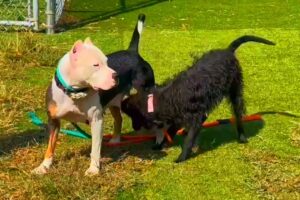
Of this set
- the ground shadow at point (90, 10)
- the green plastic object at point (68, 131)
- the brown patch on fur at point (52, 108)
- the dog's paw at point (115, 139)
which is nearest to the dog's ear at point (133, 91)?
the dog's paw at point (115, 139)

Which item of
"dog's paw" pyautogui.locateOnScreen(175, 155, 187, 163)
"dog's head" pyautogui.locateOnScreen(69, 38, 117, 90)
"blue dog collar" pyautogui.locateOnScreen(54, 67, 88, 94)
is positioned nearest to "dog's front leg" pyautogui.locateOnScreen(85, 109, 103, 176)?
"blue dog collar" pyautogui.locateOnScreen(54, 67, 88, 94)

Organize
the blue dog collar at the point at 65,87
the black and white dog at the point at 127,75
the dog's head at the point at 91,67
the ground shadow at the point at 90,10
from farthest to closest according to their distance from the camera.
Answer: the ground shadow at the point at 90,10 < the black and white dog at the point at 127,75 < the blue dog collar at the point at 65,87 < the dog's head at the point at 91,67

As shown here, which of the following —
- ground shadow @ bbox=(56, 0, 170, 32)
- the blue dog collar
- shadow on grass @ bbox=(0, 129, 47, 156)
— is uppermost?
the blue dog collar

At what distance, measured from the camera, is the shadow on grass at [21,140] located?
4739 mm

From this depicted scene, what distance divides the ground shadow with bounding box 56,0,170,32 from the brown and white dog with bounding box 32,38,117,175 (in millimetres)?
5285

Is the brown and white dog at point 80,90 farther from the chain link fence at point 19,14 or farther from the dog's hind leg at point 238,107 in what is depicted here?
the chain link fence at point 19,14

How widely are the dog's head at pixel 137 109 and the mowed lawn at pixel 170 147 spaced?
253mm

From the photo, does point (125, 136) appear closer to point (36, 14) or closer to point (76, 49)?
point (76, 49)

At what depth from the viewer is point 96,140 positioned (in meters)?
4.13

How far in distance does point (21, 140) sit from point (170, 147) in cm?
123

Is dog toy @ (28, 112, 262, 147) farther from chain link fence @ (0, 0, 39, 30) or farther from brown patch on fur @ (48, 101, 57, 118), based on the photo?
chain link fence @ (0, 0, 39, 30)

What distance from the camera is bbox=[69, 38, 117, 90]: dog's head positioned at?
3719mm

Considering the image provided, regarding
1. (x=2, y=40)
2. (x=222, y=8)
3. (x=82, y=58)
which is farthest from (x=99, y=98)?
(x=222, y=8)

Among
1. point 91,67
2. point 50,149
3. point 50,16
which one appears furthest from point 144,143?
point 50,16
